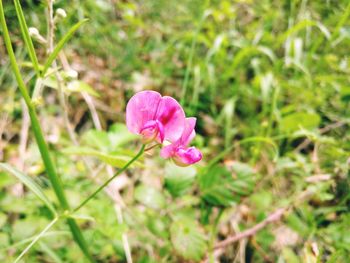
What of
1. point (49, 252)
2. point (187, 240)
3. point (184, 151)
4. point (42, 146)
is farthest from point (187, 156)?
point (49, 252)

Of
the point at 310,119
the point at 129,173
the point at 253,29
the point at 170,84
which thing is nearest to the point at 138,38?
the point at 170,84

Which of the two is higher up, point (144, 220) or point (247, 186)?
point (247, 186)

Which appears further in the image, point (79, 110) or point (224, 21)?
point (224, 21)

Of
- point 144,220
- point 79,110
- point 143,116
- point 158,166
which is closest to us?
point 143,116

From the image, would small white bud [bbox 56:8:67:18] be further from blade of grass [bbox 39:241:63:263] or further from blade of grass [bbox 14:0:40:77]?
blade of grass [bbox 39:241:63:263]

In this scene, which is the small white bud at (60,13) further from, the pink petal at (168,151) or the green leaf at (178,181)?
the green leaf at (178,181)

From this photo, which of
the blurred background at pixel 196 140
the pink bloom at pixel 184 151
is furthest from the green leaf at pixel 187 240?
the pink bloom at pixel 184 151

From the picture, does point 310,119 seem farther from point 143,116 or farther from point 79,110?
point 79,110
